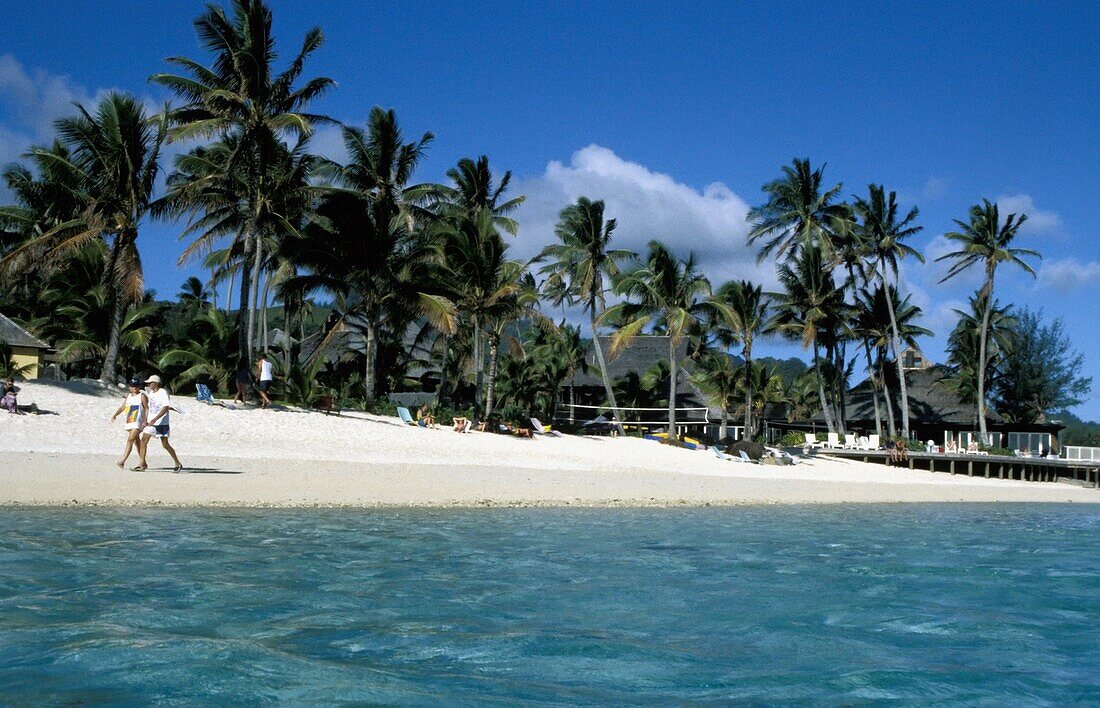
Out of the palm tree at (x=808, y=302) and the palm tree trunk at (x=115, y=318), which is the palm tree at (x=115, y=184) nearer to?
the palm tree trunk at (x=115, y=318)

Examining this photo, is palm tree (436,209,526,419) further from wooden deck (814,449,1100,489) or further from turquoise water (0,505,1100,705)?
turquoise water (0,505,1100,705)

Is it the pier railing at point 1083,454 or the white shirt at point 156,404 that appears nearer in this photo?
the white shirt at point 156,404

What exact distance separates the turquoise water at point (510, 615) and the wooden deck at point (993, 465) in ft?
79.0

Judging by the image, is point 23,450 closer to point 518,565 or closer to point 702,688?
point 518,565

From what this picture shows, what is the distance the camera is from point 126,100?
21297 millimetres

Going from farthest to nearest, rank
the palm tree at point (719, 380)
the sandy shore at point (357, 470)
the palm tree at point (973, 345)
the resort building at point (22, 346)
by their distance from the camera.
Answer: the palm tree at point (973, 345) < the palm tree at point (719, 380) < the resort building at point (22, 346) < the sandy shore at point (357, 470)

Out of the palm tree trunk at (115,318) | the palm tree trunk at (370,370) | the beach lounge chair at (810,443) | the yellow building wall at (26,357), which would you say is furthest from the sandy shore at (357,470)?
the beach lounge chair at (810,443)

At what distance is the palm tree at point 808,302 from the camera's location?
38.5 meters

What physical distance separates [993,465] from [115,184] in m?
33.7

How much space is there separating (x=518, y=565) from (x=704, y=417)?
33.9 meters

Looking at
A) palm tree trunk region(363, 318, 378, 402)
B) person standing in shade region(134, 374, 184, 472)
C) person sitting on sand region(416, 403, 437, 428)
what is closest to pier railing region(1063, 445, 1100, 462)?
person sitting on sand region(416, 403, 437, 428)

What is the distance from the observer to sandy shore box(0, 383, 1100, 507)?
12.8m

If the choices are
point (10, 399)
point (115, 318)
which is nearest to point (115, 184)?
point (115, 318)

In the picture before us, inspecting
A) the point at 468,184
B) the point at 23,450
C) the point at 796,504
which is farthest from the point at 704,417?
the point at 23,450
